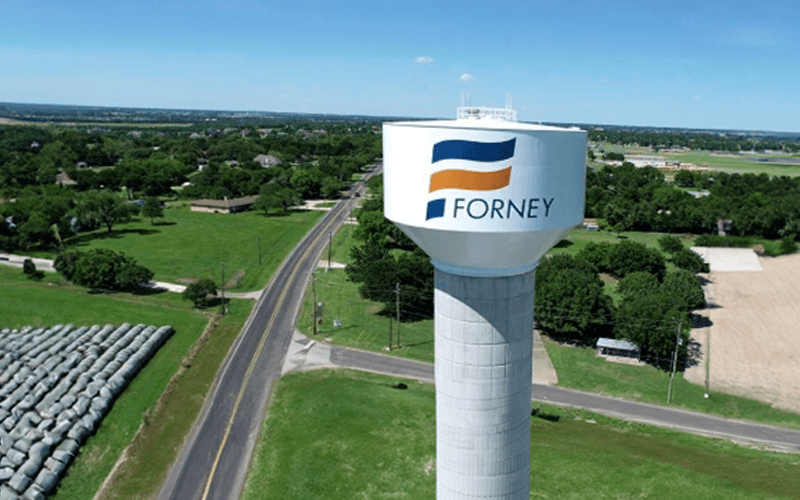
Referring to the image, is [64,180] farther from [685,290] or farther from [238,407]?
[685,290]

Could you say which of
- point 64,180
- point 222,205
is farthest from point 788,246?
point 64,180

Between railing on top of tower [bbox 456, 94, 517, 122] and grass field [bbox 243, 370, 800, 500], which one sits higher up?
railing on top of tower [bbox 456, 94, 517, 122]

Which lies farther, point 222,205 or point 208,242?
point 222,205

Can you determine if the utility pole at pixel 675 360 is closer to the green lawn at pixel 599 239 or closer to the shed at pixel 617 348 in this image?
the shed at pixel 617 348

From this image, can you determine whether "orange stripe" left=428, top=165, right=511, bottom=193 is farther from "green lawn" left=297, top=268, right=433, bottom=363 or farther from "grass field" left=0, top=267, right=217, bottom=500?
"green lawn" left=297, top=268, right=433, bottom=363

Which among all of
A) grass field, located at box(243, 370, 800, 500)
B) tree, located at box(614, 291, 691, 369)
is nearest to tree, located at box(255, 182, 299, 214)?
grass field, located at box(243, 370, 800, 500)

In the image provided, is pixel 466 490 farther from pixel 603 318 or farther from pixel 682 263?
pixel 682 263

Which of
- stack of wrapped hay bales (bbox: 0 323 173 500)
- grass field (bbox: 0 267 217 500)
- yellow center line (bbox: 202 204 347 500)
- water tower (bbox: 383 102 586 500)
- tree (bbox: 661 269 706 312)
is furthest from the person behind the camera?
tree (bbox: 661 269 706 312)

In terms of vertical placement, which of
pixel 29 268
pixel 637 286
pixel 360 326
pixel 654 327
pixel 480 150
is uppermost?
pixel 480 150
